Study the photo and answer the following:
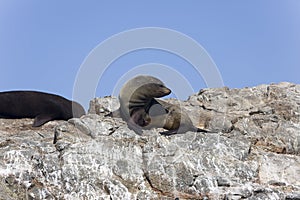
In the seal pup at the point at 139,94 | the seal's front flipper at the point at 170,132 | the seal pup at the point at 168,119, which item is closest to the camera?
the seal's front flipper at the point at 170,132

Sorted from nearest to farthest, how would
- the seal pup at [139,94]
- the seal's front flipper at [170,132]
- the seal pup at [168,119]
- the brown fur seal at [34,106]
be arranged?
the seal's front flipper at [170,132]
the seal pup at [168,119]
the seal pup at [139,94]
the brown fur seal at [34,106]

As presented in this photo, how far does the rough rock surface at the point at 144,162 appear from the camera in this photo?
11.7 metres

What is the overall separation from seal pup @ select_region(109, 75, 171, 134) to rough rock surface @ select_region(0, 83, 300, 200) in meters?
1.37

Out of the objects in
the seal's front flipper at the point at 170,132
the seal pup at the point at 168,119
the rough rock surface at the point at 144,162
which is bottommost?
the rough rock surface at the point at 144,162

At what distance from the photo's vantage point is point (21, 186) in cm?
1149

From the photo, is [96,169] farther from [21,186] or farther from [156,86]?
[156,86]

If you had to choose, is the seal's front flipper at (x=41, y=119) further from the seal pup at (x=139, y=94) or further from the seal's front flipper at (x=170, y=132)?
the seal's front flipper at (x=170, y=132)

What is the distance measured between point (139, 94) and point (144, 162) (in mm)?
4252

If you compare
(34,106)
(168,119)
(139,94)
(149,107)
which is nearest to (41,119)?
(34,106)

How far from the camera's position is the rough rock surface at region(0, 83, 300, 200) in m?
11.7

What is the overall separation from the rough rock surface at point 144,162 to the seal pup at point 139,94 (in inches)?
54.1

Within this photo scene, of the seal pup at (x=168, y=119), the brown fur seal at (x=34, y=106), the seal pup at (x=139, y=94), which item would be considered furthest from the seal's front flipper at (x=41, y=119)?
the seal pup at (x=168, y=119)

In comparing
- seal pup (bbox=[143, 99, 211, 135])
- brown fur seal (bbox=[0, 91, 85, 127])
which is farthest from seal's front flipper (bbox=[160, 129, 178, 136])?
brown fur seal (bbox=[0, 91, 85, 127])

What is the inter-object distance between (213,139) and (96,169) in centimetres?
322
